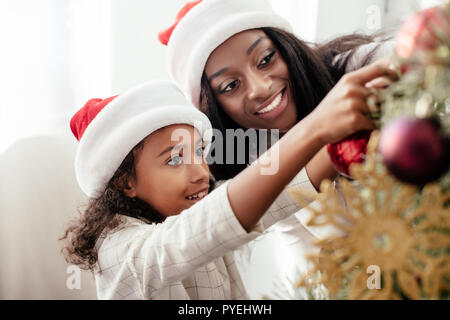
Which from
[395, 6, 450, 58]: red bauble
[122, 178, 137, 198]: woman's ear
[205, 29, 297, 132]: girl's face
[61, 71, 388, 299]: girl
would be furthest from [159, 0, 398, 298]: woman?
[395, 6, 450, 58]: red bauble

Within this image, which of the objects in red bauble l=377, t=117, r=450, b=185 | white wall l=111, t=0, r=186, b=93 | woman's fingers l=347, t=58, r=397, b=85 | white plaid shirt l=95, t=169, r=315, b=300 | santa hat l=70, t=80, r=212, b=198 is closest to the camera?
red bauble l=377, t=117, r=450, b=185

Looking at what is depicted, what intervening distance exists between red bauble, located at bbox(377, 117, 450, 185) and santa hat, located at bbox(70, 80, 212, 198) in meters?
0.47

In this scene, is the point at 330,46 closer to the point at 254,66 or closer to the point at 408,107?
the point at 254,66

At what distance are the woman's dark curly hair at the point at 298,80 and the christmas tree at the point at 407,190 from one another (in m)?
0.51

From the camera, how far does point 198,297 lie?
694mm

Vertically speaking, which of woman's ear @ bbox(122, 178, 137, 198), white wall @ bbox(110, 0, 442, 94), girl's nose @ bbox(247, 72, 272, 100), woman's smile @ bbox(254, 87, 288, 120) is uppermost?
white wall @ bbox(110, 0, 442, 94)

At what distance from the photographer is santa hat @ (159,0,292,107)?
82 cm

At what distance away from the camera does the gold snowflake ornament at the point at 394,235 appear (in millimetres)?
339

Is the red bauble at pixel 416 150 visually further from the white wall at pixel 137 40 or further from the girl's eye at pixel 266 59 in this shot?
the white wall at pixel 137 40

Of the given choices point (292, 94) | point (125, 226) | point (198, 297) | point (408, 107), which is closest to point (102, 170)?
point (125, 226)

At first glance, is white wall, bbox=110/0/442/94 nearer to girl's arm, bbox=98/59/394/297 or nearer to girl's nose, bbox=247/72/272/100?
girl's nose, bbox=247/72/272/100

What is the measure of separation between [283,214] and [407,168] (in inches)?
14.2

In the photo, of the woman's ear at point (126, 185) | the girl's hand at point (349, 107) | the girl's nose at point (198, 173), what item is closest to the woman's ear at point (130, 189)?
the woman's ear at point (126, 185)

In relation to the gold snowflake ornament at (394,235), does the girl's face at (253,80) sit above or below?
above
